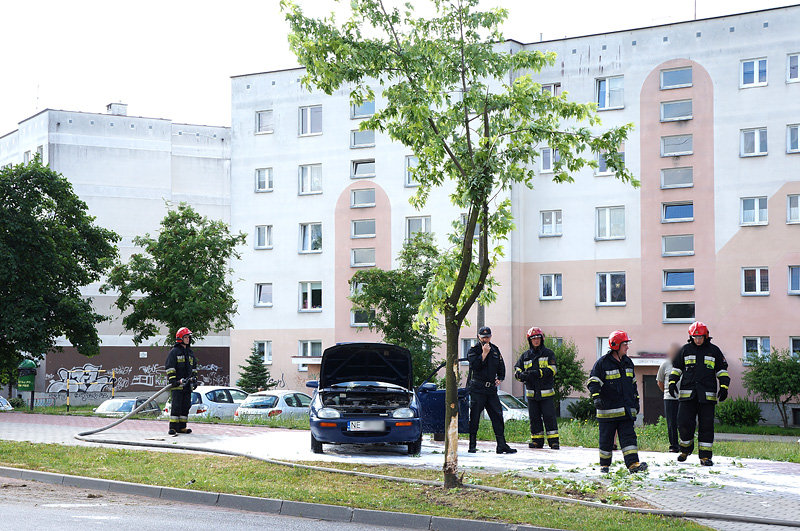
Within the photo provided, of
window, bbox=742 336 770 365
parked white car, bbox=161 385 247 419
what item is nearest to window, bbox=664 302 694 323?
window, bbox=742 336 770 365

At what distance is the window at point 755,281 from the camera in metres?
42.9

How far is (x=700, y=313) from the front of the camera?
44.2m

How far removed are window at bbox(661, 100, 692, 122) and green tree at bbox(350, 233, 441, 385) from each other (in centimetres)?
1353

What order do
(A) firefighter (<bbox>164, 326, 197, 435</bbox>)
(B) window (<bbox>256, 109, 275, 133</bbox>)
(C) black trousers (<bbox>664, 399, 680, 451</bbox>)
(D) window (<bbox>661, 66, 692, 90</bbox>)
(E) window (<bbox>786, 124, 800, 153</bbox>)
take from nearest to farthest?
1. (C) black trousers (<bbox>664, 399, 680, 451</bbox>)
2. (A) firefighter (<bbox>164, 326, 197, 435</bbox>)
3. (E) window (<bbox>786, 124, 800, 153</bbox>)
4. (D) window (<bbox>661, 66, 692, 90</bbox>)
5. (B) window (<bbox>256, 109, 275, 133</bbox>)

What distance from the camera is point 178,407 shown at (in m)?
18.6

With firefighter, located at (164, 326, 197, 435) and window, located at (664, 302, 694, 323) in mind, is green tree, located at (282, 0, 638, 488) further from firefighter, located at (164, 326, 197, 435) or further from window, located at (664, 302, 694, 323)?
window, located at (664, 302, 694, 323)

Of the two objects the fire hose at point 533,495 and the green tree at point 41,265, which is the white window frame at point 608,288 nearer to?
the green tree at point 41,265

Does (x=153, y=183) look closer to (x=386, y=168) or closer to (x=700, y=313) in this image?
(x=386, y=168)

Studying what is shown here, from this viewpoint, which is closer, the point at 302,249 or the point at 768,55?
the point at 768,55

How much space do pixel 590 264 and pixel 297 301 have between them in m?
16.0

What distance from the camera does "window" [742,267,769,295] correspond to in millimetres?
42938

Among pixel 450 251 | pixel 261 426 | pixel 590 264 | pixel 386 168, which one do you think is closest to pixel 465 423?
pixel 450 251

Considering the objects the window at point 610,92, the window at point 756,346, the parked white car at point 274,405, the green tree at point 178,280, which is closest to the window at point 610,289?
the window at point 756,346

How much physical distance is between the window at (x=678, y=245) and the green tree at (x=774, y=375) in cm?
545
